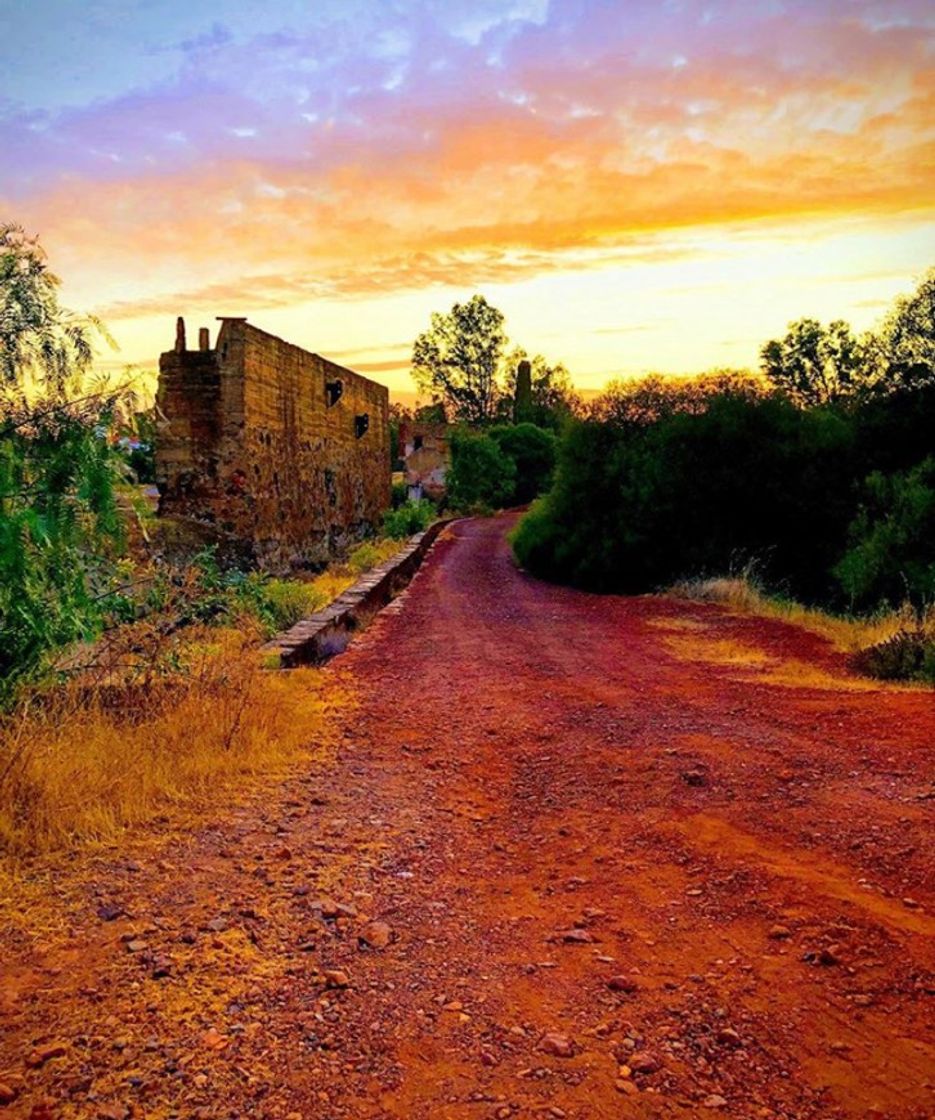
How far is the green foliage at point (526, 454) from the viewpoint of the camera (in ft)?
171

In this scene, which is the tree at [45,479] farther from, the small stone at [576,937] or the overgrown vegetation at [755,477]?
the overgrown vegetation at [755,477]

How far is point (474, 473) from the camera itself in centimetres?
4744

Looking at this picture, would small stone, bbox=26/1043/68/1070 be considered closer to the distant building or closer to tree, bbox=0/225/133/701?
tree, bbox=0/225/133/701

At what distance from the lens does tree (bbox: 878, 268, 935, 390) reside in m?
15.0

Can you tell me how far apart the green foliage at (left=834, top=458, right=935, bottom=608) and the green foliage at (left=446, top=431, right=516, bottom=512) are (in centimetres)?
3372

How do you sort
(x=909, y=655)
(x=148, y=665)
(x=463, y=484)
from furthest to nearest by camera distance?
1. (x=463, y=484)
2. (x=909, y=655)
3. (x=148, y=665)

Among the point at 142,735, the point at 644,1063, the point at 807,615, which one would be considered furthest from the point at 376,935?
the point at 807,615

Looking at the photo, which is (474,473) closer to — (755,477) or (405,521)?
(405,521)

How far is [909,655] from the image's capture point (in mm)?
8203

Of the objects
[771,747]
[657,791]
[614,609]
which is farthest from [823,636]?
[657,791]

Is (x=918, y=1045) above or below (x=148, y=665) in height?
below

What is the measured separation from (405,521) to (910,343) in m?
17.2

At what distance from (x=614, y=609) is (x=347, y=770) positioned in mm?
8525

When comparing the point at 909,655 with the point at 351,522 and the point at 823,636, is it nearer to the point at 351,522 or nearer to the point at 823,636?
the point at 823,636
